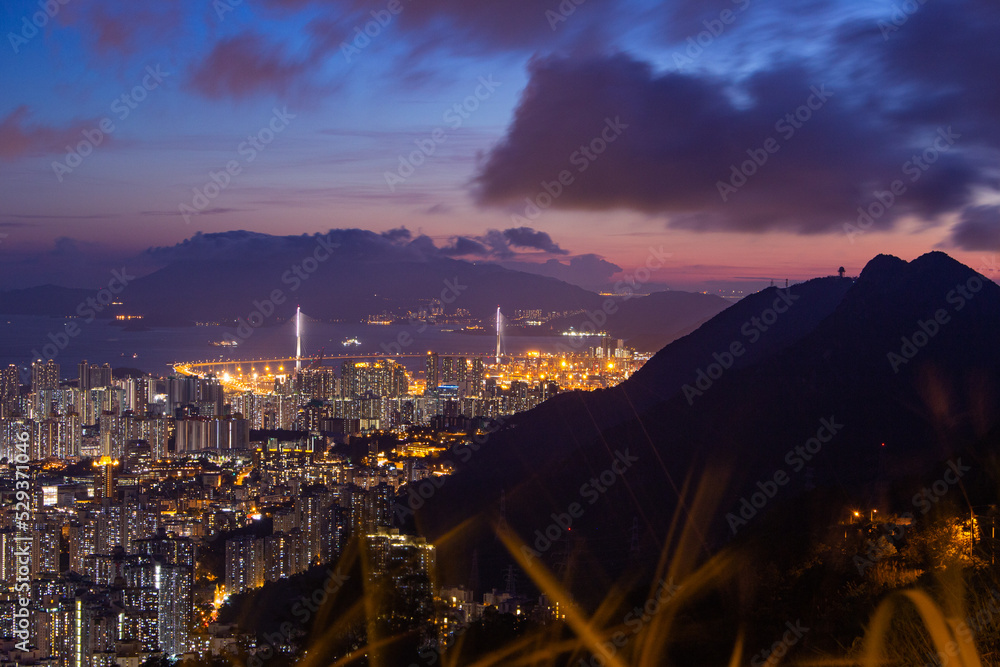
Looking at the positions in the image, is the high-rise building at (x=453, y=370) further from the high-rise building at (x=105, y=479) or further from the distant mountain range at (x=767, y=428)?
the distant mountain range at (x=767, y=428)

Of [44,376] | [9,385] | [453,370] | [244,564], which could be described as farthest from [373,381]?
[244,564]

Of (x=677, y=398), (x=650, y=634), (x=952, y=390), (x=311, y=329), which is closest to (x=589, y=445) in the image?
(x=677, y=398)

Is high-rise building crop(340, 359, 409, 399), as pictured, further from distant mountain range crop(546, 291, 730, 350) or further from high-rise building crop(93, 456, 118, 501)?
high-rise building crop(93, 456, 118, 501)

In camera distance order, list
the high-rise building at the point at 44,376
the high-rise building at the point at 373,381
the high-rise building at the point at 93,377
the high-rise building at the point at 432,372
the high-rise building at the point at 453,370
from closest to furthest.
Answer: the high-rise building at the point at 44,376 → the high-rise building at the point at 93,377 → the high-rise building at the point at 373,381 → the high-rise building at the point at 453,370 → the high-rise building at the point at 432,372

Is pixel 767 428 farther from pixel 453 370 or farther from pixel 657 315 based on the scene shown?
pixel 453 370

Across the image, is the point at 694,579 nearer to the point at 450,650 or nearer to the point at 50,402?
the point at 450,650

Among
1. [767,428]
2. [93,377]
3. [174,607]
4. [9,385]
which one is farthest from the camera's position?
[93,377]

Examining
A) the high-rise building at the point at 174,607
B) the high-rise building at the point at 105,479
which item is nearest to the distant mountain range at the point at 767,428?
the high-rise building at the point at 174,607

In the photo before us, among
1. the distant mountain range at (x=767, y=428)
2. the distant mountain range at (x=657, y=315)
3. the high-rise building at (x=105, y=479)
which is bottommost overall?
the high-rise building at (x=105, y=479)

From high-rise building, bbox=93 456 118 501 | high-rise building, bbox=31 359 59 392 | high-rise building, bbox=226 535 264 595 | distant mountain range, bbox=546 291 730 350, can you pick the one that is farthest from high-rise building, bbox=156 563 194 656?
high-rise building, bbox=31 359 59 392
